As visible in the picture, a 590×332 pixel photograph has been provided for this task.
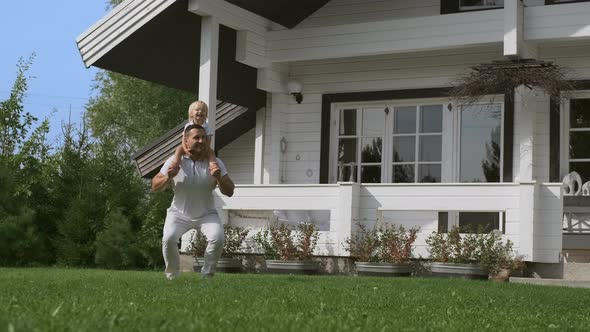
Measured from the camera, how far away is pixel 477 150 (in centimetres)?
1512

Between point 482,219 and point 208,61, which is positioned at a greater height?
point 208,61

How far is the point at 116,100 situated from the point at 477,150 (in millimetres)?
22608

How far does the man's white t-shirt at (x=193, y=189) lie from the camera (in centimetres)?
885

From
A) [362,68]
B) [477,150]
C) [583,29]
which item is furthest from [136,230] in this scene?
[583,29]

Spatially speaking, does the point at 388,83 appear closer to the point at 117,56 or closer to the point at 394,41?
the point at 394,41

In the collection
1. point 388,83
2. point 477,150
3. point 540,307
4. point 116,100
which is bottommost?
point 540,307

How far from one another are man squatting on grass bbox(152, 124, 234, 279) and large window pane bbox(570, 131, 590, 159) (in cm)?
724

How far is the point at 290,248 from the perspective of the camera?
13375 millimetres

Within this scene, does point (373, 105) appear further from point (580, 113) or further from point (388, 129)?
point (580, 113)

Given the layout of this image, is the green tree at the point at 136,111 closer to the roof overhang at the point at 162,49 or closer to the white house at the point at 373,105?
the white house at the point at 373,105

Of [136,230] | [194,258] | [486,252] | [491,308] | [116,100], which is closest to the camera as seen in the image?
[491,308]

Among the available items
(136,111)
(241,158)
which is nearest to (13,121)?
Answer: (241,158)

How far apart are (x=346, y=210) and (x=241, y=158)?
471cm

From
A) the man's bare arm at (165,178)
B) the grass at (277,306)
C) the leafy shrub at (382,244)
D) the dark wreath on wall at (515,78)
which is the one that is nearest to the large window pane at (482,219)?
the dark wreath on wall at (515,78)
